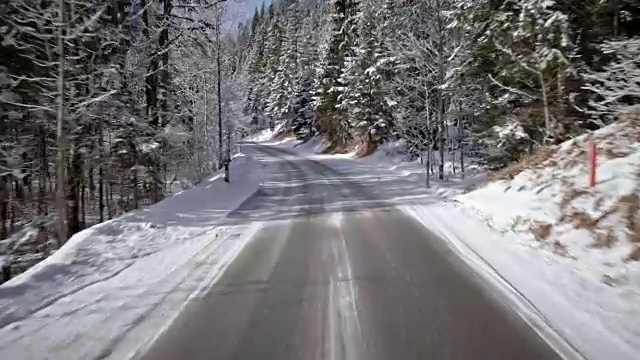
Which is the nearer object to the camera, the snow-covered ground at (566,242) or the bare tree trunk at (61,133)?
the snow-covered ground at (566,242)

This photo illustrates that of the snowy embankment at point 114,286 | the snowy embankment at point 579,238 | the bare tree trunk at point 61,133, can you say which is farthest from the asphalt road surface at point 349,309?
the bare tree trunk at point 61,133

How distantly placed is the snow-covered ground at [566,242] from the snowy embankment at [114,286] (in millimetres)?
4024

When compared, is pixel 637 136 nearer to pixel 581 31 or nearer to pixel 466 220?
pixel 466 220

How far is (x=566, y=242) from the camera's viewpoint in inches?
330

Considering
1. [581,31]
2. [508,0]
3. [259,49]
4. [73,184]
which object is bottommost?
[73,184]

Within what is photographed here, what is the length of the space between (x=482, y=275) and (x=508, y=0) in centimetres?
1258

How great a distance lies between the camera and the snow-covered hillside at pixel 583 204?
7387mm

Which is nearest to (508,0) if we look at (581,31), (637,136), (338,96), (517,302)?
(581,31)

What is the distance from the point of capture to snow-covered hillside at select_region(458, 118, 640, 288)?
739cm

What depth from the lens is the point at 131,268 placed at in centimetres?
809

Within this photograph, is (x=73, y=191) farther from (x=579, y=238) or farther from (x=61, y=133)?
(x=579, y=238)

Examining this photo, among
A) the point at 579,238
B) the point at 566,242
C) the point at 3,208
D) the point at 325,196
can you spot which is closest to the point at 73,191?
the point at 3,208

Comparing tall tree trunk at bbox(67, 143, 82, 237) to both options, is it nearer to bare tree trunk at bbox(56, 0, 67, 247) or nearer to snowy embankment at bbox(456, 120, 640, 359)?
bare tree trunk at bbox(56, 0, 67, 247)

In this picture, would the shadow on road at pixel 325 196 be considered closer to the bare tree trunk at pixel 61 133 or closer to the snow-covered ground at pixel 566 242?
the snow-covered ground at pixel 566 242
